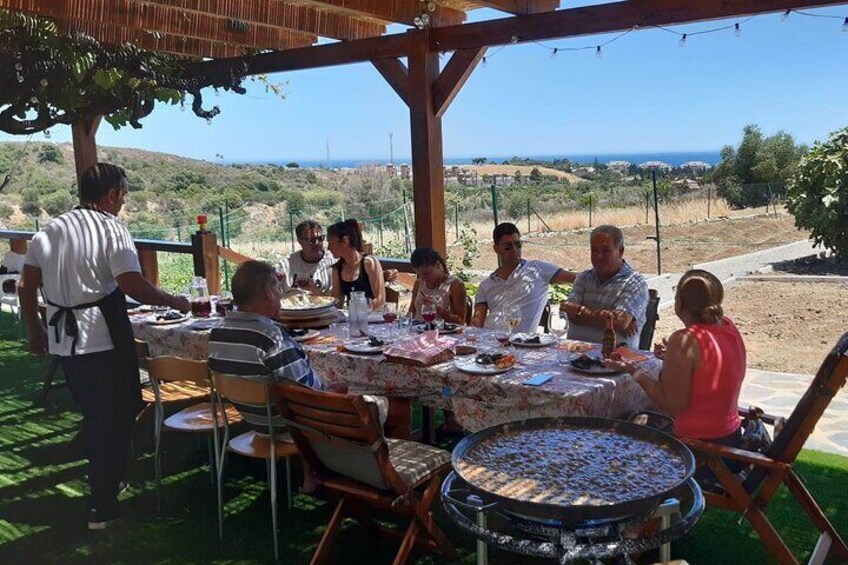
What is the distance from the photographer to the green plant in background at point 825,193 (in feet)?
30.7

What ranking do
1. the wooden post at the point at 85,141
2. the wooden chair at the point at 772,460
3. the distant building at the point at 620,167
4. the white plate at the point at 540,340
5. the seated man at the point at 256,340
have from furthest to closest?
the distant building at the point at 620,167 → the wooden post at the point at 85,141 → the white plate at the point at 540,340 → the seated man at the point at 256,340 → the wooden chair at the point at 772,460

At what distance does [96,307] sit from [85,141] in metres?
4.76

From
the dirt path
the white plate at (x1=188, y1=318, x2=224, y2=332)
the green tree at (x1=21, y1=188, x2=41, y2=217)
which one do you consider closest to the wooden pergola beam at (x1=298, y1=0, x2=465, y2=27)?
the white plate at (x1=188, y1=318, x2=224, y2=332)

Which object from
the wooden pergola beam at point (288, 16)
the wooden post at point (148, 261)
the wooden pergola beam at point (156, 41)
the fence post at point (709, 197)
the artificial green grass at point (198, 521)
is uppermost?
the wooden pergola beam at point (156, 41)

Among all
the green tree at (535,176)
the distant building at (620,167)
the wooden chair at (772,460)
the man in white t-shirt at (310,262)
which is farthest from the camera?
the green tree at (535,176)

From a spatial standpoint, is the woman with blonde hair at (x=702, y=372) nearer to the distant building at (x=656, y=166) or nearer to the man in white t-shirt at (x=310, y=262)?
the man in white t-shirt at (x=310, y=262)

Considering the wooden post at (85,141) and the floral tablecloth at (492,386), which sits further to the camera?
the wooden post at (85,141)

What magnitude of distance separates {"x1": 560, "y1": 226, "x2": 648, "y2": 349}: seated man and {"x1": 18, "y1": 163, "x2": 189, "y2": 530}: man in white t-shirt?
2.05m

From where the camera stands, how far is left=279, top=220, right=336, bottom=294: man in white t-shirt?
4910 mm

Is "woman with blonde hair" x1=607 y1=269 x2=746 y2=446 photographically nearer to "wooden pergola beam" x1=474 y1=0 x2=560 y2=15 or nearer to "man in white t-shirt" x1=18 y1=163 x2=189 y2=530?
"man in white t-shirt" x1=18 y1=163 x2=189 y2=530

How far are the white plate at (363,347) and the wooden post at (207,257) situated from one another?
311 centimetres

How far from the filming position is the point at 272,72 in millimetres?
6363

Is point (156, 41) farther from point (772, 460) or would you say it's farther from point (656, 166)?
point (656, 166)

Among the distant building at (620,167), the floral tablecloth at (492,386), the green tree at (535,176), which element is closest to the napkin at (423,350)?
the floral tablecloth at (492,386)
